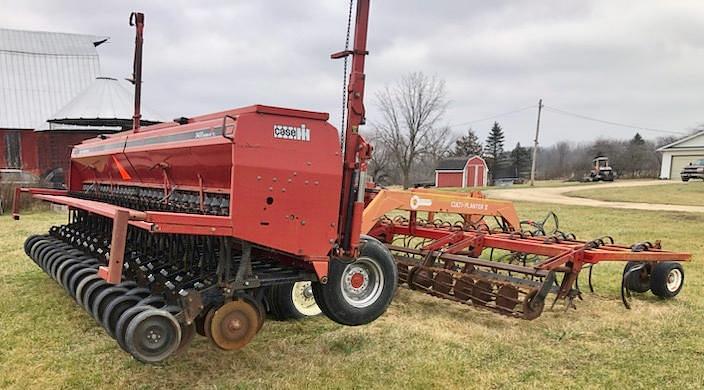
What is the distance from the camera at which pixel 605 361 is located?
493 cm

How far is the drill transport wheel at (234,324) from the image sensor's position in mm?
3854

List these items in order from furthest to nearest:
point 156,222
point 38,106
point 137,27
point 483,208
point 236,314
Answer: point 38,106, point 483,208, point 137,27, point 236,314, point 156,222

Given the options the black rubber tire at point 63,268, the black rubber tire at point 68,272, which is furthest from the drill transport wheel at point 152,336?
the black rubber tire at point 63,268

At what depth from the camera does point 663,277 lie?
6.96 m

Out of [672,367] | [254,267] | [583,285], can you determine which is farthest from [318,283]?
[583,285]

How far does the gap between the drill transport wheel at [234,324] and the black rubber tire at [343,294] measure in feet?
2.14

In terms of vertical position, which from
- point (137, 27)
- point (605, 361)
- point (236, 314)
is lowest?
point (605, 361)

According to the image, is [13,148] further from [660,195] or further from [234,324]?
[660,195]

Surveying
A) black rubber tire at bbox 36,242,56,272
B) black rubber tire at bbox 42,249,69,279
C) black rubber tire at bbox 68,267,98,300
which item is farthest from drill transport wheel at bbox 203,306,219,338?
black rubber tire at bbox 36,242,56,272

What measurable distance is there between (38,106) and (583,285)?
→ 27.0 meters

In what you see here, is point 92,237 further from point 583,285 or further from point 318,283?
point 583,285

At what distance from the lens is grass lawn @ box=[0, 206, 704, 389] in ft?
14.6

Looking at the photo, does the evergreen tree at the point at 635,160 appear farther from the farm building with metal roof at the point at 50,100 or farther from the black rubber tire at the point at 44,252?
the black rubber tire at the point at 44,252

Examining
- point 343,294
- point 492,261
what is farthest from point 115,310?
point 492,261
